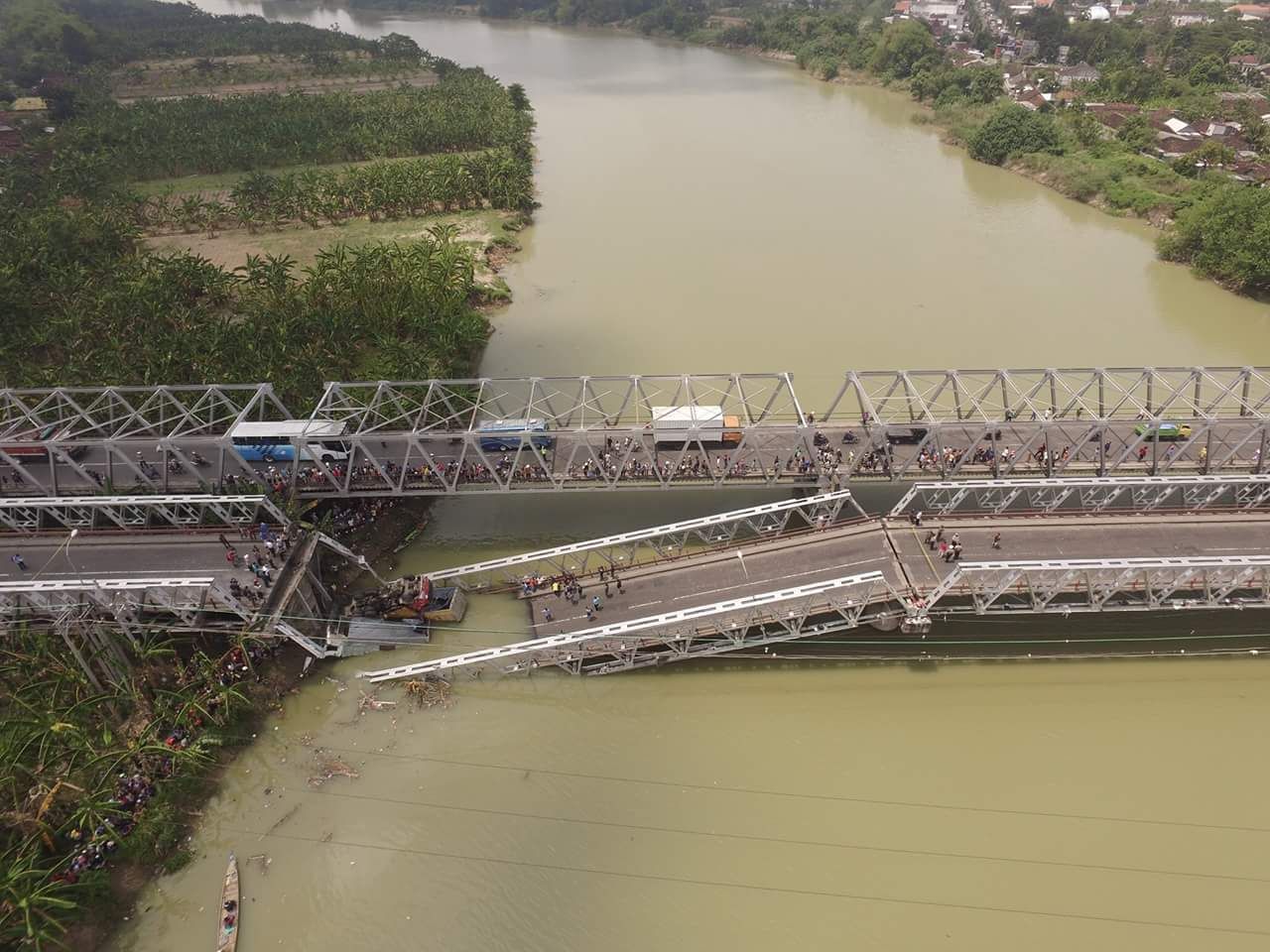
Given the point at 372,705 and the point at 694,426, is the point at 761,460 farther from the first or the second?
the point at 372,705

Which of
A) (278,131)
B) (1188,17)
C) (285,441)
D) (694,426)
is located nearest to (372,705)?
(285,441)

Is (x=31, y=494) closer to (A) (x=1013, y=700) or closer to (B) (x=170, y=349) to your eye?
(B) (x=170, y=349)

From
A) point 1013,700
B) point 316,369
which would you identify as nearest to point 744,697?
point 1013,700

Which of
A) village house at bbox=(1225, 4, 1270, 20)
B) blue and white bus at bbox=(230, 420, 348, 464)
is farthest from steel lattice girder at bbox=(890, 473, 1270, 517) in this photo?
village house at bbox=(1225, 4, 1270, 20)

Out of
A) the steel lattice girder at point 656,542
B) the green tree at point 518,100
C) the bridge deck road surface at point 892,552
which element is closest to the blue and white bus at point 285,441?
the steel lattice girder at point 656,542

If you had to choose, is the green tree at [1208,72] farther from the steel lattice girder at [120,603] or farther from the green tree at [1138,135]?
the steel lattice girder at [120,603]

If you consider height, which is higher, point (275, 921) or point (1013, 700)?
point (1013, 700)
